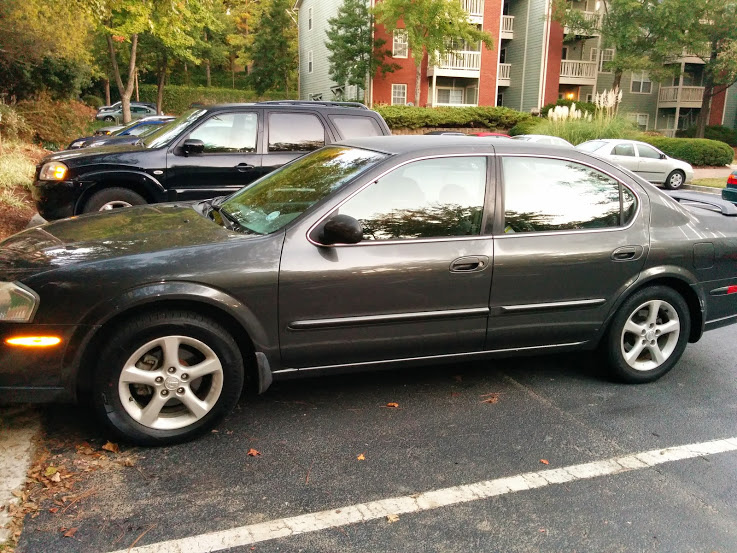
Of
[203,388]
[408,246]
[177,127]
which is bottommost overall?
[203,388]

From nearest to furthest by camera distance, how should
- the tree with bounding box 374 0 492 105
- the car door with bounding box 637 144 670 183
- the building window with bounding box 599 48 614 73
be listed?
the car door with bounding box 637 144 670 183, the tree with bounding box 374 0 492 105, the building window with bounding box 599 48 614 73

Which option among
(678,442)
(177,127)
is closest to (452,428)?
(678,442)

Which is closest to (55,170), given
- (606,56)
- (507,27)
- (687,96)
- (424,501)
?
(424,501)

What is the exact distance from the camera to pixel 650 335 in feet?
14.7

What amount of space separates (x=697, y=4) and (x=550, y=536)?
34.7 meters

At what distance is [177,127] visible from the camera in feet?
26.3

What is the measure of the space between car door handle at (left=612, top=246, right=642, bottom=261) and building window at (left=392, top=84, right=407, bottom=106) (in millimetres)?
30391

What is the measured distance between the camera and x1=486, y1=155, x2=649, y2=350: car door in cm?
402

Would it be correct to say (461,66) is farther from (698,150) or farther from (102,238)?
(102,238)

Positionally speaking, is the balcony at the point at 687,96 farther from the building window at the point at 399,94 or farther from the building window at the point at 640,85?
the building window at the point at 399,94

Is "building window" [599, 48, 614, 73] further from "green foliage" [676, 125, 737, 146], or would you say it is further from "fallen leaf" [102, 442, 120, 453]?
"fallen leaf" [102, 442, 120, 453]

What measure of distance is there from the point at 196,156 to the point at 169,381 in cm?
489

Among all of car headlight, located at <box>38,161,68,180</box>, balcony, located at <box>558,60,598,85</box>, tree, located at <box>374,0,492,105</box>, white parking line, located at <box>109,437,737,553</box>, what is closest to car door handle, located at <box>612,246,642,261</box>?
white parking line, located at <box>109,437,737,553</box>

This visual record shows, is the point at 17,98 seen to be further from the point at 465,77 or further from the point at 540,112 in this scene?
the point at 540,112
